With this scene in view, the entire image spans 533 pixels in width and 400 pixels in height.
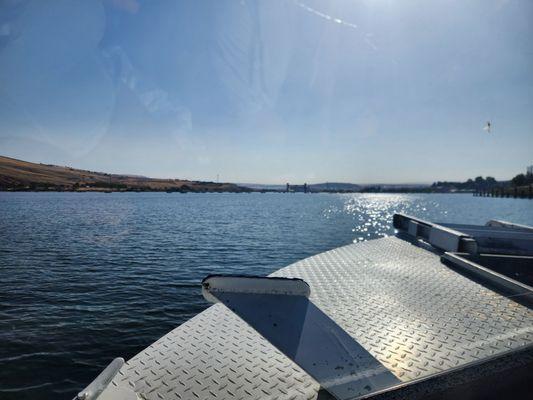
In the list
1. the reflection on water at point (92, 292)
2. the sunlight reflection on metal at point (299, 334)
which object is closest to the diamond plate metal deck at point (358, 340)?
the sunlight reflection on metal at point (299, 334)

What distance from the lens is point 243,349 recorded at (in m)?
4.94

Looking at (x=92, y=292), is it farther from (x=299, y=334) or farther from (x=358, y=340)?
(x=358, y=340)

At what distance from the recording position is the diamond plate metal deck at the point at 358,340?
4051 mm

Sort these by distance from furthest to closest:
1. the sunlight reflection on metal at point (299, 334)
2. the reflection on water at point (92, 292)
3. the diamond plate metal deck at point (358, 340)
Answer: the reflection on water at point (92, 292) → the diamond plate metal deck at point (358, 340) → the sunlight reflection on metal at point (299, 334)

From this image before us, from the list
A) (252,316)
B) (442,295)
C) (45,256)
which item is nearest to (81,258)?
(45,256)

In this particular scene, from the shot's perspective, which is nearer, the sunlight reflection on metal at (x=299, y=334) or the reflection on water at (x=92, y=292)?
the sunlight reflection on metal at (x=299, y=334)

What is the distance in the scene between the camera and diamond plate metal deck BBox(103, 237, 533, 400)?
13.3 feet

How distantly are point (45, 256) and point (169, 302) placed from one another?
1134cm

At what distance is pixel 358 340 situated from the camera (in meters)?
4.83

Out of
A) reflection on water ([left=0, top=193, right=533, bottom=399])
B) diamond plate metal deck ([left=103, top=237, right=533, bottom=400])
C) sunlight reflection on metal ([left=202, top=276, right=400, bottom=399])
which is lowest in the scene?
reflection on water ([left=0, top=193, right=533, bottom=399])

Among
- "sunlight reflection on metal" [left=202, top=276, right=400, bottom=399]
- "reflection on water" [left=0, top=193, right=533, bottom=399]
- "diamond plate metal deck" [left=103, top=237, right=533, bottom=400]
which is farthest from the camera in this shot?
"reflection on water" [left=0, top=193, right=533, bottom=399]

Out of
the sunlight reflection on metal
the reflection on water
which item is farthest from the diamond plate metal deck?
the reflection on water

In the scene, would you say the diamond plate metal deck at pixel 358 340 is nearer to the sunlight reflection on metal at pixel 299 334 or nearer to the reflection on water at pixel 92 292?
the sunlight reflection on metal at pixel 299 334

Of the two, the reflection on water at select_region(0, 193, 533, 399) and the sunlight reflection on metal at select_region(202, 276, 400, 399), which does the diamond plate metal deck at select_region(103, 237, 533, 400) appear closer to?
the sunlight reflection on metal at select_region(202, 276, 400, 399)
